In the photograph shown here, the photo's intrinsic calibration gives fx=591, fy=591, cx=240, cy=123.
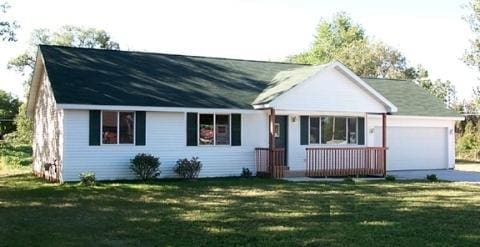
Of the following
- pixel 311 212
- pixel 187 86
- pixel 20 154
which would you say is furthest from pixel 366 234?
pixel 20 154

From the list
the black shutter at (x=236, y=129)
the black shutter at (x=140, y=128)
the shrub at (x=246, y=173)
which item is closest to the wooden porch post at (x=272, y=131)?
the black shutter at (x=236, y=129)

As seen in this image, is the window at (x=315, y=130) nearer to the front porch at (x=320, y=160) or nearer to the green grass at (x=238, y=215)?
the front porch at (x=320, y=160)

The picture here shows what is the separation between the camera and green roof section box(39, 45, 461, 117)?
19656 mm

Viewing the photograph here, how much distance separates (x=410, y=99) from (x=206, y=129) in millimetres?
12001

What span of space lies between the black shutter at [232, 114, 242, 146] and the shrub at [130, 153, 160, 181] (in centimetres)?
321

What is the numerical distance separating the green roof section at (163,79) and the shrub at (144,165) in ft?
5.78

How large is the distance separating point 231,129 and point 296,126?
2.83 metres

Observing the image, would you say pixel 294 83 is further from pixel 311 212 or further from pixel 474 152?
pixel 474 152

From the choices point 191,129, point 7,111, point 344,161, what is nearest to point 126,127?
point 191,129

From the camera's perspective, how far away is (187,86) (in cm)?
2197

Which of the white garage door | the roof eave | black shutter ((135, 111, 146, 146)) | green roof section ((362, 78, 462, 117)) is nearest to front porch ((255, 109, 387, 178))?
the white garage door

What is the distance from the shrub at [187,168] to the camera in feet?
66.1

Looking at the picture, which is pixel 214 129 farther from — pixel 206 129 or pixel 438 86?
pixel 438 86

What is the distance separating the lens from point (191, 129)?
20969 millimetres
